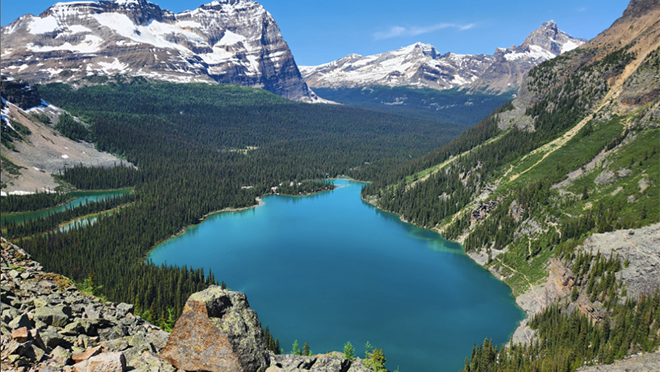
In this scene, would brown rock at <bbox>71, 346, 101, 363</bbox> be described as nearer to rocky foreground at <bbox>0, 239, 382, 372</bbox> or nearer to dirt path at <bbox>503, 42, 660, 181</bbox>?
rocky foreground at <bbox>0, 239, 382, 372</bbox>

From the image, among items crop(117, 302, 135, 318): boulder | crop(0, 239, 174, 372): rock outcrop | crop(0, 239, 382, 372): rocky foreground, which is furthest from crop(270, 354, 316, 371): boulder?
crop(117, 302, 135, 318): boulder

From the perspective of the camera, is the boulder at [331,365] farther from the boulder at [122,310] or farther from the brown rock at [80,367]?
the boulder at [122,310]

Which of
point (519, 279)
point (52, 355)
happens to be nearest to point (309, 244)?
point (519, 279)

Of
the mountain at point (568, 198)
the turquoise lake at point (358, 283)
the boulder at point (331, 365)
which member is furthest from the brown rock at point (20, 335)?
the mountain at point (568, 198)

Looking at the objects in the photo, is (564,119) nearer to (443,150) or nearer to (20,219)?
(443,150)

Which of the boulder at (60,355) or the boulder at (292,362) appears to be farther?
the boulder at (292,362)

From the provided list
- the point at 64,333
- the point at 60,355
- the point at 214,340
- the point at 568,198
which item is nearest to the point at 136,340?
the point at 64,333

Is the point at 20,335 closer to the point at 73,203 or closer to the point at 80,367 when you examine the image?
the point at 80,367

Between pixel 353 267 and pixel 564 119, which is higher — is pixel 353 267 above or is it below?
below
